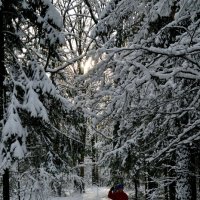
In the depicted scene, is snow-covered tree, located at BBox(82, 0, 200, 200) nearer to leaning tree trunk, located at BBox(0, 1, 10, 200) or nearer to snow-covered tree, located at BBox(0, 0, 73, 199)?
snow-covered tree, located at BBox(0, 0, 73, 199)

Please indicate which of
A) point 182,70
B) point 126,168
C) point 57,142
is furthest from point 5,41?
point 182,70

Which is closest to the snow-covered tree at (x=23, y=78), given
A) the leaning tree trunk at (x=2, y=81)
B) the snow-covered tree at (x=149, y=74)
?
the leaning tree trunk at (x=2, y=81)

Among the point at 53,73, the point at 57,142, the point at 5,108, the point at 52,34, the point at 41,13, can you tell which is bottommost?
the point at 57,142

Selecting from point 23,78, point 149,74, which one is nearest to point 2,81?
point 23,78

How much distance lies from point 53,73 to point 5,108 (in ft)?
6.45

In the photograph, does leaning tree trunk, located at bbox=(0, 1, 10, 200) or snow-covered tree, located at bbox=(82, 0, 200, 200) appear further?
leaning tree trunk, located at bbox=(0, 1, 10, 200)

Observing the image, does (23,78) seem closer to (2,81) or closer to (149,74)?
(2,81)

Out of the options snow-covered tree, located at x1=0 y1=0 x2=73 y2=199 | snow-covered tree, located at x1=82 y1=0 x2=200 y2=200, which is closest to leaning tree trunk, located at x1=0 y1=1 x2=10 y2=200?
snow-covered tree, located at x1=0 y1=0 x2=73 y2=199

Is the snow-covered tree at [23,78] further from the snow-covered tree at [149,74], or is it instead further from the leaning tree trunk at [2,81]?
the snow-covered tree at [149,74]

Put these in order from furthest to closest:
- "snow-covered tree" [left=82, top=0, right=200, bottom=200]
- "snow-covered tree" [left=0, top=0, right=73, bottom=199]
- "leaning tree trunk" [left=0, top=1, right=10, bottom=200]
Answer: "leaning tree trunk" [left=0, top=1, right=10, bottom=200] → "snow-covered tree" [left=0, top=0, right=73, bottom=199] → "snow-covered tree" [left=82, top=0, right=200, bottom=200]

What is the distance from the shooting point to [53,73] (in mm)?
10250

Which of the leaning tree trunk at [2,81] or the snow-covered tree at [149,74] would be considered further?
the leaning tree trunk at [2,81]

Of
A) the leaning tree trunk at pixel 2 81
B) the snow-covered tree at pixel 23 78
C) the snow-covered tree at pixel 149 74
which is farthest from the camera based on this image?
the leaning tree trunk at pixel 2 81

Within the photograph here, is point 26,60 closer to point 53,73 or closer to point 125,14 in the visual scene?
point 53,73
